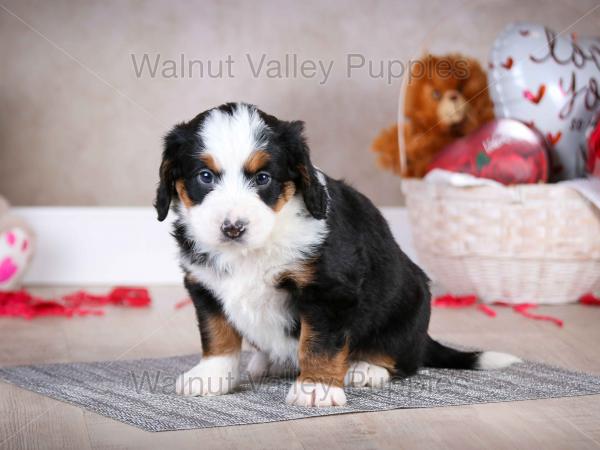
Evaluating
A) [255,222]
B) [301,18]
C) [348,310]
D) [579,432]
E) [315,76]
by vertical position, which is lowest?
[579,432]

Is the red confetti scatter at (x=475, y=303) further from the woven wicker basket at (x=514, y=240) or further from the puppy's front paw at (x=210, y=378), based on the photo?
the puppy's front paw at (x=210, y=378)

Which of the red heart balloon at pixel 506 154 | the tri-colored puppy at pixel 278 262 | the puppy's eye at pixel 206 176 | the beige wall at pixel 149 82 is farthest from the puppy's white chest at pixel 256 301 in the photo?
the beige wall at pixel 149 82

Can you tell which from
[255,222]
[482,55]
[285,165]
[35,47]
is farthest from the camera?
[482,55]

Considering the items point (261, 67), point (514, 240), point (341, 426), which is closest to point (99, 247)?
point (261, 67)

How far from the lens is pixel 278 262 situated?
1957 millimetres

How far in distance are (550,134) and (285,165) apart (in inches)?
70.7

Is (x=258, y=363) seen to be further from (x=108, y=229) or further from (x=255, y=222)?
(x=108, y=229)

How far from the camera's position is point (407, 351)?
2188 millimetres

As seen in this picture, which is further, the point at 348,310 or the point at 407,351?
the point at 407,351

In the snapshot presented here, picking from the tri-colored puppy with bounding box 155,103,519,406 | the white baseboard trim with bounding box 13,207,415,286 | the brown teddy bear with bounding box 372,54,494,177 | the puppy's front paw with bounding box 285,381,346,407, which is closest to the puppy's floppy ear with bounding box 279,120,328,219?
the tri-colored puppy with bounding box 155,103,519,406

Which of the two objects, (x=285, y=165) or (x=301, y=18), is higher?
(x=301, y=18)

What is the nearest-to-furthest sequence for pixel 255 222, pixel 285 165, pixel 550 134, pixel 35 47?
pixel 255 222 → pixel 285 165 → pixel 550 134 → pixel 35 47

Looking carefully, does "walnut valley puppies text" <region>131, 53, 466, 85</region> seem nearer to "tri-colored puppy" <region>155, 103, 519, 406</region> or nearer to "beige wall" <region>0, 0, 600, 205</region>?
"beige wall" <region>0, 0, 600, 205</region>

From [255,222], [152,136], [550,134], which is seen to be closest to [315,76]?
[152,136]
